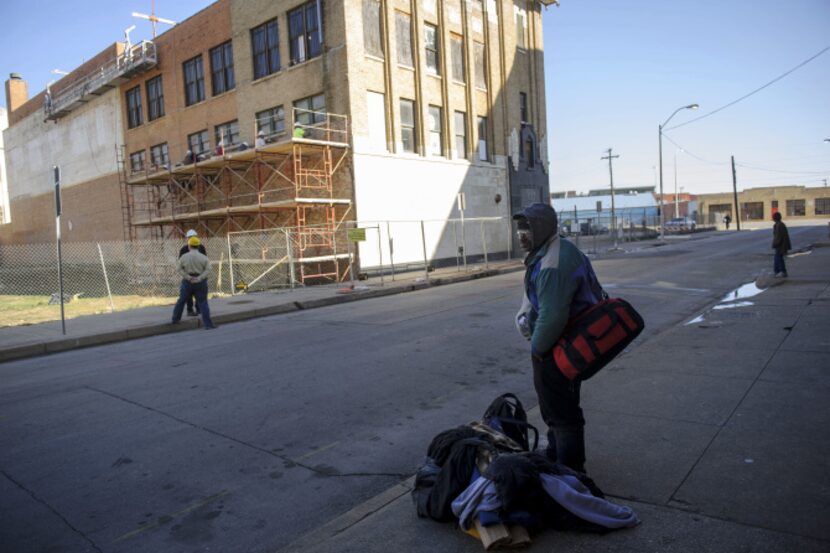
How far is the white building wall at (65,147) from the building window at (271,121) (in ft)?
48.0

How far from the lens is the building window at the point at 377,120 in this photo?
22812 mm

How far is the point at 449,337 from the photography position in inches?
366

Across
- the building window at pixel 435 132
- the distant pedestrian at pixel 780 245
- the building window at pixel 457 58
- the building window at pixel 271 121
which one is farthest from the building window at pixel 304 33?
the distant pedestrian at pixel 780 245

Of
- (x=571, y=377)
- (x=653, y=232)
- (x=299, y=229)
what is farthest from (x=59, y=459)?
(x=653, y=232)

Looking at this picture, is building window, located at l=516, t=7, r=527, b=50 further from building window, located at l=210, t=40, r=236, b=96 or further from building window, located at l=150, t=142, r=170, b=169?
building window, located at l=150, t=142, r=170, b=169

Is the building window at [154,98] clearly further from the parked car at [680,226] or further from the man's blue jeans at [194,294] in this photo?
the parked car at [680,226]

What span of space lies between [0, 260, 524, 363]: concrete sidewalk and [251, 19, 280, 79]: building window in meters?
10.9

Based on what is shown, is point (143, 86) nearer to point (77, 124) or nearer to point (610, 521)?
point (77, 124)

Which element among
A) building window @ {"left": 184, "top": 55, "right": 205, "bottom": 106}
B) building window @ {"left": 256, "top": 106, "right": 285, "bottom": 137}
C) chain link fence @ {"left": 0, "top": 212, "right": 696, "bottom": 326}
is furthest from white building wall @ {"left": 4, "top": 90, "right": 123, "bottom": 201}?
building window @ {"left": 256, "top": 106, "right": 285, "bottom": 137}

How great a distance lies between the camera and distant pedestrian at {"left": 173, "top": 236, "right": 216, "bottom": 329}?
12.2 m

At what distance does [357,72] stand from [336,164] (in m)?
3.58

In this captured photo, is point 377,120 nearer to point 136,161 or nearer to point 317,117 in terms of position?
point 317,117

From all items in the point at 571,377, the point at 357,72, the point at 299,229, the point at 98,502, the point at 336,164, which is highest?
the point at 357,72

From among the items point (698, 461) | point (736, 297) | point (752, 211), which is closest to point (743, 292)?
point (736, 297)
